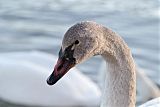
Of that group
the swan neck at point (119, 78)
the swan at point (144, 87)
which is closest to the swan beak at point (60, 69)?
the swan neck at point (119, 78)

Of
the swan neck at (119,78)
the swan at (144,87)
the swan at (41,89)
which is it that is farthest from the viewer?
the swan at (144,87)

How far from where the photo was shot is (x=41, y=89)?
18.9 ft

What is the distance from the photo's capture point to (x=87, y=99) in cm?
579

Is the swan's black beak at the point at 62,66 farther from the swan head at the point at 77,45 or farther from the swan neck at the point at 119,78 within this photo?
the swan neck at the point at 119,78

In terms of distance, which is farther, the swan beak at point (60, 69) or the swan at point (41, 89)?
the swan at point (41, 89)

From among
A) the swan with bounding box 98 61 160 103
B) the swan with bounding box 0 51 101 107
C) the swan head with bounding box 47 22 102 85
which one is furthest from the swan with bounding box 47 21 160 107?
the swan with bounding box 98 61 160 103

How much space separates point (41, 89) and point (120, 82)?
2750 mm

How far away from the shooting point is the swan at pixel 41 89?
5770 millimetres

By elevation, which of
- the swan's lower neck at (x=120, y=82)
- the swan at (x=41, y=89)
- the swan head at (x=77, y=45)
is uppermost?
the swan at (x=41, y=89)

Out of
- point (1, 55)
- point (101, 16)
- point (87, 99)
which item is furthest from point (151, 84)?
point (101, 16)

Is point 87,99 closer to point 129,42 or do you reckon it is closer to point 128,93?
point 129,42

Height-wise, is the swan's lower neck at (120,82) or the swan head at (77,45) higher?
the swan head at (77,45)

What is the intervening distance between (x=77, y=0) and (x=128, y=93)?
5535mm

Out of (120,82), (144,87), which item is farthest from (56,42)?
(120,82)
